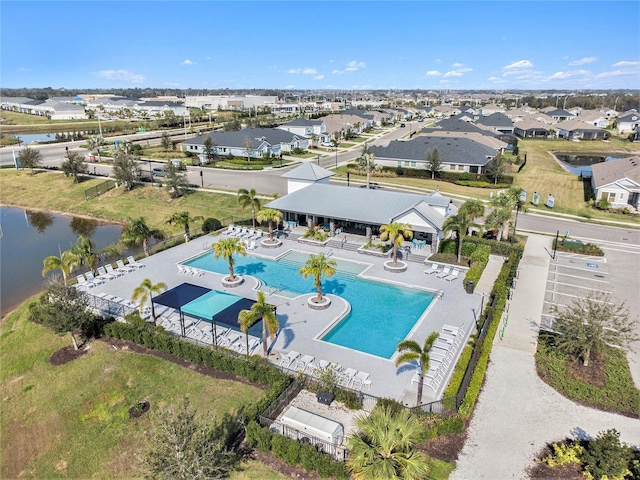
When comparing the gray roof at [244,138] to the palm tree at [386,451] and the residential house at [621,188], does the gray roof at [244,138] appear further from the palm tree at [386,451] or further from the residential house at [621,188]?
the palm tree at [386,451]

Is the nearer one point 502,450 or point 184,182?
point 502,450

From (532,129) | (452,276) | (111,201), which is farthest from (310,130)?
(452,276)

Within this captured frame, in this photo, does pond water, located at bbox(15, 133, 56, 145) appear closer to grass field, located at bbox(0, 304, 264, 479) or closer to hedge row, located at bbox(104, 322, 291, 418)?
grass field, located at bbox(0, 304, 264, 479)

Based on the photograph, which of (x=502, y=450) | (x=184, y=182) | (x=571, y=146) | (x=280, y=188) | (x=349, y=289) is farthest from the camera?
(x=571, y=146)

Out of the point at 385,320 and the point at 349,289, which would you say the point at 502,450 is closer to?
the point at 385,320

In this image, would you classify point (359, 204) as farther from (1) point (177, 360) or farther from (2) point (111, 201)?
(2) point (111, 201)

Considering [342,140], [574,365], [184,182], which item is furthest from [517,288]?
[342,140]

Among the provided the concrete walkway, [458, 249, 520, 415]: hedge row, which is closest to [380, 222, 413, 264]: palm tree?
[458, 249, 520, 415]: hedge row
